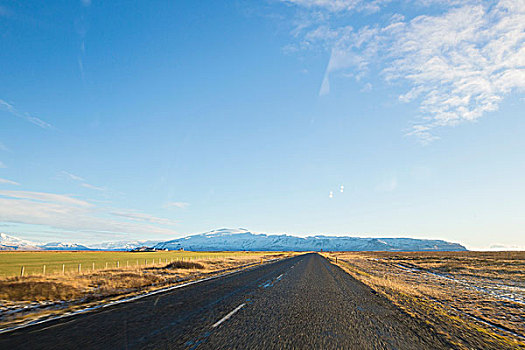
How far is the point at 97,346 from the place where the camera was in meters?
5.29

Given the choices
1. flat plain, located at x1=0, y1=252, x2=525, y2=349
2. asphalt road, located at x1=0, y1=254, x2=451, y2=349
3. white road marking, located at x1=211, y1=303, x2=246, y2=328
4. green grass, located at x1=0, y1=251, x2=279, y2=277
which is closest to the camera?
asphalt road, located at x1=0, y1=254, x2=451, y2=349

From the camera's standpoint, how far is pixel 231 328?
6699mm

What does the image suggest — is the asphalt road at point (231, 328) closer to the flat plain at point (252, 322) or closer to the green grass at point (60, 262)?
the flat plain at point (252, 322)

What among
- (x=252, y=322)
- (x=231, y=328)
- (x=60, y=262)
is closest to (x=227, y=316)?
(x=252, y=322)

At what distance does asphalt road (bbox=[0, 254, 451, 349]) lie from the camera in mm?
5555

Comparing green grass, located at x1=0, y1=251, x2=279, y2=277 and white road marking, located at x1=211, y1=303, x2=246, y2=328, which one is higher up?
white road marking, located at x1=211, y1=303, x2=246, y2=328

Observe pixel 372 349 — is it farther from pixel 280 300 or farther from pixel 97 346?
pixel 280 300

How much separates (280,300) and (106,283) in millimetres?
10586

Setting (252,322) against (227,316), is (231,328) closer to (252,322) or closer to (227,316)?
(252,322)

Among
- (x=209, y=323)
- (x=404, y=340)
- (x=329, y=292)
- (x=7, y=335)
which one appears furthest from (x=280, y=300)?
(x=7, y=335)

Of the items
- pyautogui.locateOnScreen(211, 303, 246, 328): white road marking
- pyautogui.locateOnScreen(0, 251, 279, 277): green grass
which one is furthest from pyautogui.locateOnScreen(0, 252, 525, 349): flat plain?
pyautogui.locateOnScreen(0, 251, 279, 277): green grass

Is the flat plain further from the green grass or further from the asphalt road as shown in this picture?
the green grass

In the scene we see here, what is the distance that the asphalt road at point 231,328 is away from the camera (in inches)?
219

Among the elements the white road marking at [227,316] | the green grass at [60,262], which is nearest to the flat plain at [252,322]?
the white road marking at [227,316]
